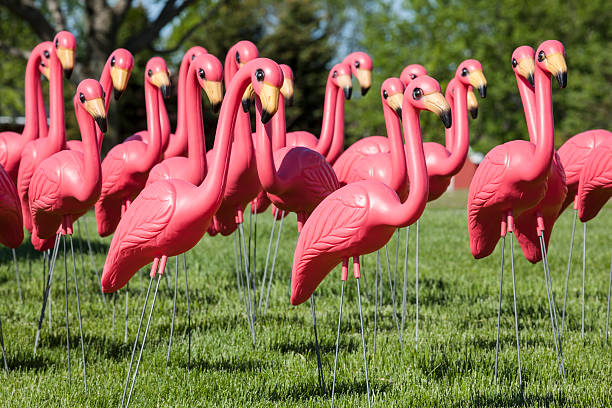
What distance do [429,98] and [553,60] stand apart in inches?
48.0

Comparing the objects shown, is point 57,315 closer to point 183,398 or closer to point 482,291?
point 183,398

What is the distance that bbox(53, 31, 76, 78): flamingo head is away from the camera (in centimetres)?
554

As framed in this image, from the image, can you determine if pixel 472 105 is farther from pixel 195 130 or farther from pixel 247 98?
pixel 195 130

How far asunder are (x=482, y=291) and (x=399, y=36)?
860 inches

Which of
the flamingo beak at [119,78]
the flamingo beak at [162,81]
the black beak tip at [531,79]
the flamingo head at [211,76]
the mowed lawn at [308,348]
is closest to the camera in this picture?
the flamingo head at [211,76]

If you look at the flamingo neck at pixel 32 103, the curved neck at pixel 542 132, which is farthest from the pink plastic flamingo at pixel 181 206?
the flamingo neck at pixel 32 103

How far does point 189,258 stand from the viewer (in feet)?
33.8

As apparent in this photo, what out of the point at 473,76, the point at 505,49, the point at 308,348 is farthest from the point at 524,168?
the point at 505,49

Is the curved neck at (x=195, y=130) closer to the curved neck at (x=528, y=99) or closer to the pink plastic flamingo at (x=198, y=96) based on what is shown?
the pink plastic flamingo at (x=198, y=96)

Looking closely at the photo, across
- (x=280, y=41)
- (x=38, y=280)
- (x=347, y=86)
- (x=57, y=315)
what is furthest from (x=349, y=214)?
(x=280, y=41)

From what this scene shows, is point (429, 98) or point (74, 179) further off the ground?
point (429, 98)

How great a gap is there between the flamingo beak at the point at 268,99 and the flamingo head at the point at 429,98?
0.85 metres

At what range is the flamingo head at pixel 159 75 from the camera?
216 inches

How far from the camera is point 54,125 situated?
560 cm
